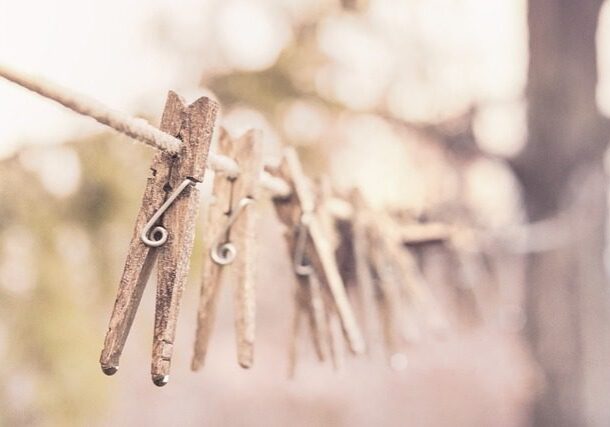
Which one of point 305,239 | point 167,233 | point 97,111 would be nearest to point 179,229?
point 167,233

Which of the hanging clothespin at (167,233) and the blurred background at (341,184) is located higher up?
the blurred background at (341,184)

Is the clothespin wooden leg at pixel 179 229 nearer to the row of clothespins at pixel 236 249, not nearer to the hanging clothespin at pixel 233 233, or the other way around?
the row of clothespins at pixel 236 249

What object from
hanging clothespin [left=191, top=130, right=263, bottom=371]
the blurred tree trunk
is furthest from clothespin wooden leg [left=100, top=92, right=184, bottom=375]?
the blurred tree trunk

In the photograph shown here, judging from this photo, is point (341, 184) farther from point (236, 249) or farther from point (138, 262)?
point (138, 262)

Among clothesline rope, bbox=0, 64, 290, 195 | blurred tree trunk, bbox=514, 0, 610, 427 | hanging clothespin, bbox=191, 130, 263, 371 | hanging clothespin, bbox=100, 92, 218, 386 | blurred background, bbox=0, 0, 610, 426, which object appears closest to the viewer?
clothesline rope, bbox=0, 64, 290, 195

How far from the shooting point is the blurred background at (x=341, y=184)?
5.28ft

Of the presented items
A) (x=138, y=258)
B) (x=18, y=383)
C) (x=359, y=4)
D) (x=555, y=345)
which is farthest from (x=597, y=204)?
(x=138, y=258)

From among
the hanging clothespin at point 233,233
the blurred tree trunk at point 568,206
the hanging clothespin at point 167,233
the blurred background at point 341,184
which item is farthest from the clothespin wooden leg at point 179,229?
the blurred tree trunk at point 568,206

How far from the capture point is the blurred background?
5.28 ft

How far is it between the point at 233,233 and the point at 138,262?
21 centimetres

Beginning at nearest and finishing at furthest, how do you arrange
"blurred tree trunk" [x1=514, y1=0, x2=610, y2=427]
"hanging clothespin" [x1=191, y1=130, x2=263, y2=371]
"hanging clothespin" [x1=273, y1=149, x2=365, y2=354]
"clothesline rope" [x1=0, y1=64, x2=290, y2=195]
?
"clothesline rope" [x1=0, y1=64, x2=290, y2=195] → "hanging clothespin" [x1=191, y1=130, x2=263, y2=371] → "hanging clothespin" [x1=273, y1=149, x2=365, y2=354] → "blurred tree trunk" [x1=514, y1=0, x2=610, y2=427]

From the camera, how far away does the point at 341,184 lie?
257cm

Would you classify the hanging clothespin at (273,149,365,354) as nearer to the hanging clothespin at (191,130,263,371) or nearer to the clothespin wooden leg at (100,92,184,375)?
the hanging clothespin at (191,130,263,371)

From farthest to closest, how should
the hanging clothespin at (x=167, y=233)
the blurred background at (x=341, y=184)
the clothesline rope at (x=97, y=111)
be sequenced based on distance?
the blurred background at (x=341, y=184) → the hanging clothespin at (x=167, y=233) → the clothesline rope at (x=97, y=111)
